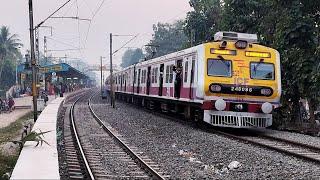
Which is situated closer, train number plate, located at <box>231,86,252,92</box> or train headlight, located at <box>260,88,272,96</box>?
train number plate, located at <box>231,86,252,92</box>

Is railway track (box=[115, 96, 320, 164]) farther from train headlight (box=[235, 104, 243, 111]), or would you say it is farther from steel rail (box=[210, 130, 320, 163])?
train headlight (box=[235, 104, 243, 111])

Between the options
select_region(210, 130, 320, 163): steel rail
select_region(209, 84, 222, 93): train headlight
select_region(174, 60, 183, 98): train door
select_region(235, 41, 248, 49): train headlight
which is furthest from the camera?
select_region(174, 60, 183, 98): train door

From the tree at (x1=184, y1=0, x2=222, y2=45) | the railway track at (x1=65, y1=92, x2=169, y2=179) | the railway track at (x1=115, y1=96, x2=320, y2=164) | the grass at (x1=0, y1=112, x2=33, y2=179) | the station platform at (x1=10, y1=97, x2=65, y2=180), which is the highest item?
the tree at (x1=184, y1=0, x2=222, y2=45)

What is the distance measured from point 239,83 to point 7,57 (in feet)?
211

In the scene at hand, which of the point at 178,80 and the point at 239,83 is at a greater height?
the point at 178,80

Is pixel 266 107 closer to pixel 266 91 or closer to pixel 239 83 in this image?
pixel 266 91

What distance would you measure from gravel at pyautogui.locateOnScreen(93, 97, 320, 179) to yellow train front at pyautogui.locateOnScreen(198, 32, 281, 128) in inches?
37.2

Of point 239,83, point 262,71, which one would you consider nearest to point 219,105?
point 239,83

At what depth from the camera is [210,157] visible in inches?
454

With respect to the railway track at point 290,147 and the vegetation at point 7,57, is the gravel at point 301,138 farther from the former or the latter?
the vegetation at point 7,57

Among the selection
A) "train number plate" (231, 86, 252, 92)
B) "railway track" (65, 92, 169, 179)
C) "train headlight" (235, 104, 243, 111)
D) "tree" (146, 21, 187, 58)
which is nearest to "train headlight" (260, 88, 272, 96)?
"train number plate" (231, 86, 252, 92)

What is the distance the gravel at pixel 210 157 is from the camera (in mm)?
9453

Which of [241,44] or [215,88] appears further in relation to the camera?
[241,44]

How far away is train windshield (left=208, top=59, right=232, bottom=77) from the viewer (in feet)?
52.5
